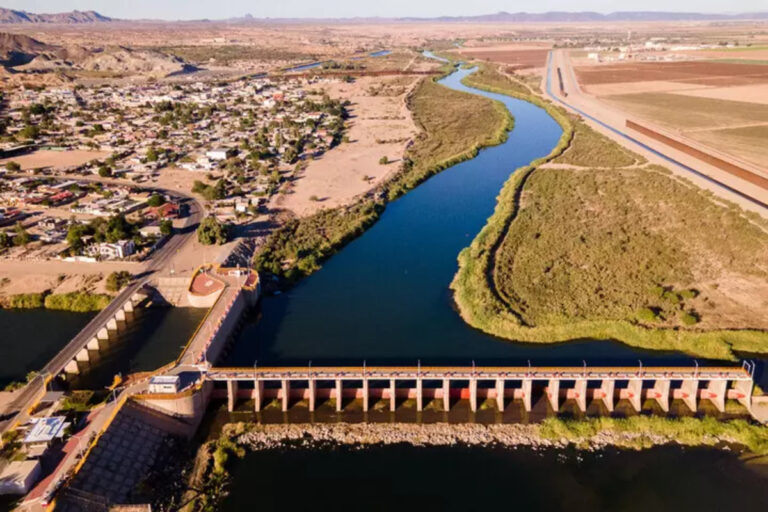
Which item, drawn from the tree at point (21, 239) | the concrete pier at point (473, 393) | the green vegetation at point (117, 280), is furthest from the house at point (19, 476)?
the tree at point (21, 239)

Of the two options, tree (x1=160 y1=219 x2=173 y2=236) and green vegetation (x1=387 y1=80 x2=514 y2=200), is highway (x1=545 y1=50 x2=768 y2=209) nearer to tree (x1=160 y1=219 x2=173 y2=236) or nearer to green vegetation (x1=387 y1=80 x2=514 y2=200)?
green vegetation (x1=387 y1=80 x2=514 y2=200)

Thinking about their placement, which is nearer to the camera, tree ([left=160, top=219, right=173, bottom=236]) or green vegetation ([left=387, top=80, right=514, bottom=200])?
tree ([left=160, top=219, right=173, bottom=236])

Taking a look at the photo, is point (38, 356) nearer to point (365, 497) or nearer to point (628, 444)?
point (365, 497)

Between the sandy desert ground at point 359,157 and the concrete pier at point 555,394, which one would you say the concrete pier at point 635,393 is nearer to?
the concrete pier at point 555,394

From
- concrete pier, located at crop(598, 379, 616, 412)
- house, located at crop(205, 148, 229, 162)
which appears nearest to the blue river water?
concrete pier, located at crop(598, 379, 616, 412)

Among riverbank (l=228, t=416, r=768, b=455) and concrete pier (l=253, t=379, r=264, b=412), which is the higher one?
concrete pier (l=253, t=379, r=264, b=412)
